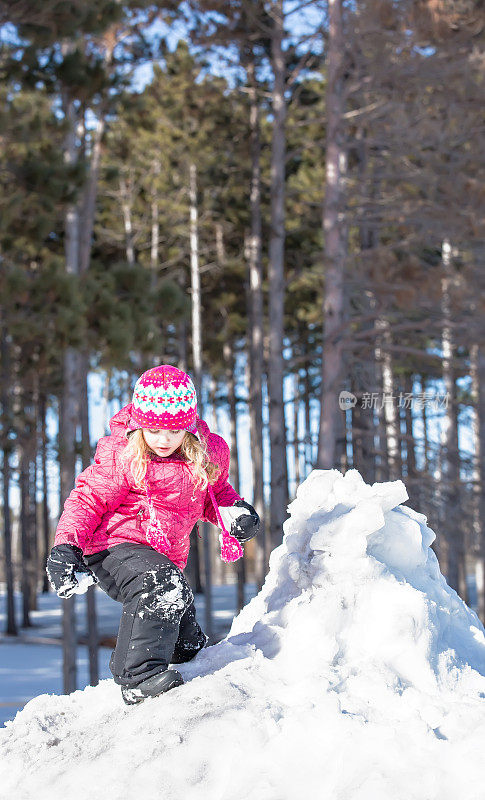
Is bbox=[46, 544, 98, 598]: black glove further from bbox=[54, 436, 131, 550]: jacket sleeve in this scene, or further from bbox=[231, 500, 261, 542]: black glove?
bbox=[231, 500, 261, 542]: black glove

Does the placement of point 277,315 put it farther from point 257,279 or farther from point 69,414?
point 257,279

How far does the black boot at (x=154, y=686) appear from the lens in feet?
8.45

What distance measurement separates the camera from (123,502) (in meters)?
2.87

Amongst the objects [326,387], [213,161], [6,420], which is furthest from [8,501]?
[326,387]

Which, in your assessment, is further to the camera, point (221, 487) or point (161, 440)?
point (221, 487)

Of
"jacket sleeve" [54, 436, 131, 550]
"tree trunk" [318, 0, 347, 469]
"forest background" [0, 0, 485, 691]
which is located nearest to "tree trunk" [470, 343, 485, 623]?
"forest background" [0, 0, 485, 691]

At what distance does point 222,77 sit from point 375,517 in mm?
14727

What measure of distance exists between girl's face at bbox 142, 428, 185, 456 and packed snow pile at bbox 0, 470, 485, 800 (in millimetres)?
537

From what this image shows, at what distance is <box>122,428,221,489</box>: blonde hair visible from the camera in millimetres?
2764

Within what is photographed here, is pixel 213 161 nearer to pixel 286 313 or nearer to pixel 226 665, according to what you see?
pixel 286 313

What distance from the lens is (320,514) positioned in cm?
296

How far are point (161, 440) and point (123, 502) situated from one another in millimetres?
270

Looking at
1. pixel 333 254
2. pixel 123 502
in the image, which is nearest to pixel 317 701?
pixel 123 502

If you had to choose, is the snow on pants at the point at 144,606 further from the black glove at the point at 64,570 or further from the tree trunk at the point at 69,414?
the tree trunk at the point at 69,414
